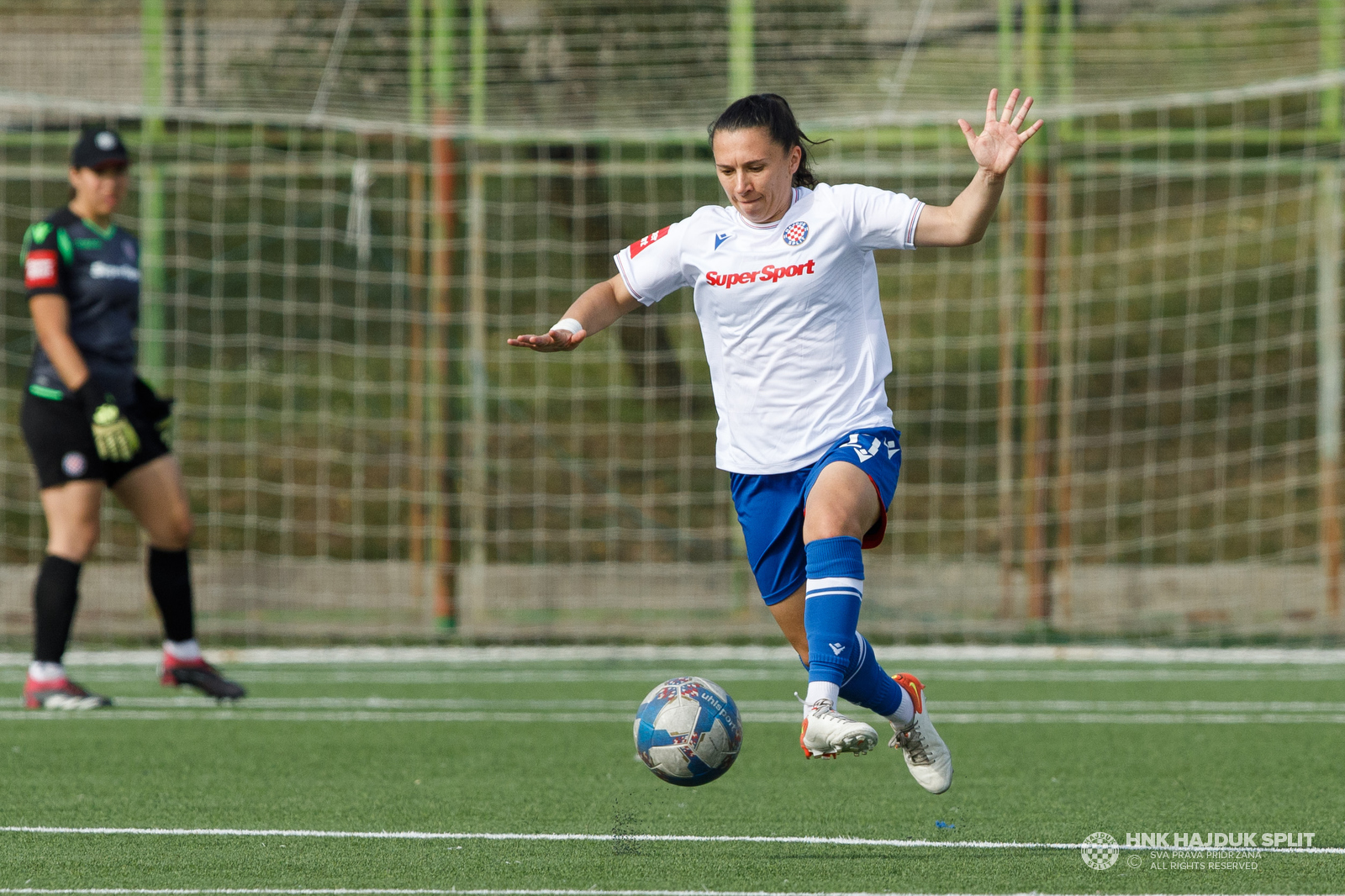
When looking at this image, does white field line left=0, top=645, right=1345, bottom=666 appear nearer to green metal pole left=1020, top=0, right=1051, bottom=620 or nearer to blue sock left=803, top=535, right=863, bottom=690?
green metal pole left=1020, top=0, right=1051, bottom=620

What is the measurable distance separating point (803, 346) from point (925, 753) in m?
1.16

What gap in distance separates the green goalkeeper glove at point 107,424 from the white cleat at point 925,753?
11.8 feet

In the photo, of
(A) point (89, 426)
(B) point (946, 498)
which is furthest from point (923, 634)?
(A) point (89, 426)

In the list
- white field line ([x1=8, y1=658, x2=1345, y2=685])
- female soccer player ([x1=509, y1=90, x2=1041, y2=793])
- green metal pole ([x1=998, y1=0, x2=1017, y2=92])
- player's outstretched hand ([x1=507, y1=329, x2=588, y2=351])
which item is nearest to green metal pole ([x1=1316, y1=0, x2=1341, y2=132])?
green metal pole ([x1=998, y1=0, x2=1017, y2=92])

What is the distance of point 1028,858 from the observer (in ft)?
12.9

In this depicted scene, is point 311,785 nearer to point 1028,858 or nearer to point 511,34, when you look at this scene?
point 1028,858

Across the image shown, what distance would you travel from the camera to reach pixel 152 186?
1009cm

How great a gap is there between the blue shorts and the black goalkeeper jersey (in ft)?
11.2

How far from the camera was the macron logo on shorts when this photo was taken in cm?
661

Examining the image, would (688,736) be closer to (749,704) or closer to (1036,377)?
(749,704)

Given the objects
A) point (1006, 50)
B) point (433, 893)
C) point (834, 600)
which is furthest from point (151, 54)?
point (433, 893)

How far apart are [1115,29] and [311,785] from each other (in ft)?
24.0

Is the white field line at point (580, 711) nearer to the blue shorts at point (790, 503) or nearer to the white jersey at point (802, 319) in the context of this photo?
the blue shorts at point (790, 503)

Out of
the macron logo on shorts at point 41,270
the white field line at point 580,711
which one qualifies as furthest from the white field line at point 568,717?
the macron logo on shorts at point 41,270
